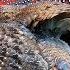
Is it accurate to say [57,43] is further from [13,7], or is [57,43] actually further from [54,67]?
[13,7]

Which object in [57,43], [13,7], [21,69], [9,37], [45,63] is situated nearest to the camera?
[21,69]

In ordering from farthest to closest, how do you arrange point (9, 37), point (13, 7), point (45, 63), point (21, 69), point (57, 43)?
point (13, 7), point (57, 43), point (9, 37), point (45, 63), point (21, 69)

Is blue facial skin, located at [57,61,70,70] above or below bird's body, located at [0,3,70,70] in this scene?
below

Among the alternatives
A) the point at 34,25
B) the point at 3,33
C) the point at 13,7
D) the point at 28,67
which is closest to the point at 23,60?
the point at 28,67

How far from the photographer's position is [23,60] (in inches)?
71.4

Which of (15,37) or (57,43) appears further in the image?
(57,43)

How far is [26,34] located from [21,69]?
48 centimetres

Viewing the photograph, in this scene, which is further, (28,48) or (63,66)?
(28,48)

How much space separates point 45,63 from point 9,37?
39cm

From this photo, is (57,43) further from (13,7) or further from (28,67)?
(13,7)

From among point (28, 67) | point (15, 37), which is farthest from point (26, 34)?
point (28, 67)

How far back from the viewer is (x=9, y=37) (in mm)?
2018

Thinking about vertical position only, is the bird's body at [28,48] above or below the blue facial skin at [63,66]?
above

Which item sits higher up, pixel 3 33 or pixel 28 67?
pixel 3 33
